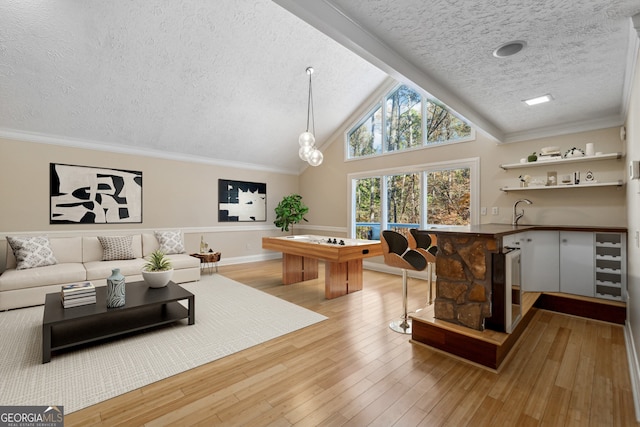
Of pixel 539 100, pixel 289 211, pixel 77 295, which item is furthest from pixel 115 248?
pixel 539 100

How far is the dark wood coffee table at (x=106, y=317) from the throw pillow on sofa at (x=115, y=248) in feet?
4.78

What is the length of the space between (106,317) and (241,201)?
4060 millimetres

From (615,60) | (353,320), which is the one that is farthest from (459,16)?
(353,320)

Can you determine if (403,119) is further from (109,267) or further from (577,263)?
(109,267)

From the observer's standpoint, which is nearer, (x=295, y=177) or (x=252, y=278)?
(x=252, y=278)

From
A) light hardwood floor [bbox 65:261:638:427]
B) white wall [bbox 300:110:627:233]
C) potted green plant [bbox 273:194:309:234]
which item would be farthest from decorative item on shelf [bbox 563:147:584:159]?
potted green plant [bbox 273:194:309:234]

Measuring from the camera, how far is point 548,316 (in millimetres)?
3346

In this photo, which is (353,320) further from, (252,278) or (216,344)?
(252,278)

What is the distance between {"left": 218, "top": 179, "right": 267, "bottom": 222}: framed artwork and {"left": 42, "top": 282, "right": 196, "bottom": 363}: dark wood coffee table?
3254 millimetres

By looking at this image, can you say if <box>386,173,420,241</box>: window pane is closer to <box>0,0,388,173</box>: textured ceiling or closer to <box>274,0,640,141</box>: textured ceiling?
<box>0,0,388,173</box>: textured ceiling

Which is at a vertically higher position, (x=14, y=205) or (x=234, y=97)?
(x=234, y=97)

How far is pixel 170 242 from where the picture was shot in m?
5.06

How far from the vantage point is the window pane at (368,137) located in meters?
6.04

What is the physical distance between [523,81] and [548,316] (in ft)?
8.88
